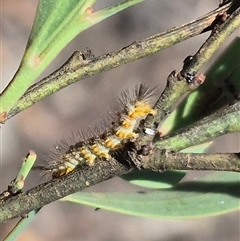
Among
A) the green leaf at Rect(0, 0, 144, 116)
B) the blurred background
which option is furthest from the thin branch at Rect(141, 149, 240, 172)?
the blurred background

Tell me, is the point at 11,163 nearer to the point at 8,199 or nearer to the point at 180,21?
the point at 180,21

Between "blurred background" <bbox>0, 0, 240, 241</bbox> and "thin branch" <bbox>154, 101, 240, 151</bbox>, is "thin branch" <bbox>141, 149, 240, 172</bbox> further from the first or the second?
"blurred background" <bbox>0, 0, 240, 241</bbox>

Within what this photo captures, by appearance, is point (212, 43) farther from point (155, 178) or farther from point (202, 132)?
point (155, 178)

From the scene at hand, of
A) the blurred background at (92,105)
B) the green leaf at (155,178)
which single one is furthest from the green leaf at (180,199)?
the blurred background at (92,105)

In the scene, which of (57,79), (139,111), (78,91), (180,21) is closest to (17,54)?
(78,91)

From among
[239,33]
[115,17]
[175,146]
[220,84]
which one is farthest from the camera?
[115,17]

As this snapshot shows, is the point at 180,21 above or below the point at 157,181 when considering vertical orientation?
above

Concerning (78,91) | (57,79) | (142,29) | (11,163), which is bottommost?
(57,79)
